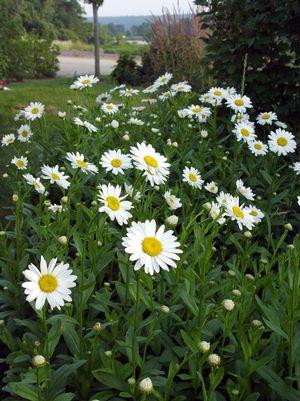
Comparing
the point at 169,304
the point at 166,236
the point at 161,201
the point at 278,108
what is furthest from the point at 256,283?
the point at 278,108

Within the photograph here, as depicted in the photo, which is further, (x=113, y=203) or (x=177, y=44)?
(x=177, y=44)

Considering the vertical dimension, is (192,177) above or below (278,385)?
above

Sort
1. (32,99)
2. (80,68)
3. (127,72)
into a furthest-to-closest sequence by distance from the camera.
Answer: (80,68), (127,72), (32,99)

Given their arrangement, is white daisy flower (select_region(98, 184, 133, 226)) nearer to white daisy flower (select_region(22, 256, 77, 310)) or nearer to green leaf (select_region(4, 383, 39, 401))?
white daisy flower (select_region(22, 256, 77, 310))

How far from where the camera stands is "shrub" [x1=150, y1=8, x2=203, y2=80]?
743cm

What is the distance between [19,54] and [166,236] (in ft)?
35.8

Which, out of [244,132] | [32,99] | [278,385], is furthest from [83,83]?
[32,99]

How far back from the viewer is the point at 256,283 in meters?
1.77

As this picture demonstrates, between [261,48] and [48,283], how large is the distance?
2945 millimetres

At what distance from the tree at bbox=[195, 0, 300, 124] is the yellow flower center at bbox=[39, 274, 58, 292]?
2710 mm

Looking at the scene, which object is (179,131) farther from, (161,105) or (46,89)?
(46,89)

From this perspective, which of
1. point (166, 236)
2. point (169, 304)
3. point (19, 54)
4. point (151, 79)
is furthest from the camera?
point (19, 54)

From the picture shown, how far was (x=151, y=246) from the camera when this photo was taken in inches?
52.2

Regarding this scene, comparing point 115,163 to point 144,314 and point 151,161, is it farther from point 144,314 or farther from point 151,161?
point 144,314
